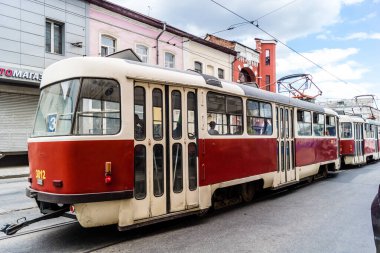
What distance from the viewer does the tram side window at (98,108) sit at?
5.62 metres

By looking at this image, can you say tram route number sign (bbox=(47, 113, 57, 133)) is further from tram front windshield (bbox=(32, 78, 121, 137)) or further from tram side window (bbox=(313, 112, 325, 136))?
tram side window (bbox=(313, 112, 325, 136))

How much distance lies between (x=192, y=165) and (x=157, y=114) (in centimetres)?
121

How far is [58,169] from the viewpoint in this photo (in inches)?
215

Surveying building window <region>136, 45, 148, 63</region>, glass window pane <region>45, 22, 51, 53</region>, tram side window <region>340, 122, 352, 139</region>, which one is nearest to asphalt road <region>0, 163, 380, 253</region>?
glass window pane <region>45, 22, 51, 53</region>

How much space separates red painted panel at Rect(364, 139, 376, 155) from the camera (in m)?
21.6

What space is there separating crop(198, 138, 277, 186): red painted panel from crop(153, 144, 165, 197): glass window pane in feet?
3.20

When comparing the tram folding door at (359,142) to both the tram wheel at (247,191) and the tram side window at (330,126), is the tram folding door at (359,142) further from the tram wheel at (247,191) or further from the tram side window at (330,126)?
the tram wheel at (247,191)

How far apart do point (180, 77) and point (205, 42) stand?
65.0ft

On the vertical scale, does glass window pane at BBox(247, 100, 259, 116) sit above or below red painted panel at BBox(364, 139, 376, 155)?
above

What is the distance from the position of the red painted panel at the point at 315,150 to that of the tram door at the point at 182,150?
5354 millimetres

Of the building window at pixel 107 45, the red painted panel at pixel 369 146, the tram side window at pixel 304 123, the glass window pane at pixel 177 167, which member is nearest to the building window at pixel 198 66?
the building window at pixel 107 45

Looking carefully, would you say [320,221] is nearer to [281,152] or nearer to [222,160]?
[222,160]

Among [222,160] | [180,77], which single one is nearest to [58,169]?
[180,77]

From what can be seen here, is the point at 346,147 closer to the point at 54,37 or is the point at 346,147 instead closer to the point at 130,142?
the point at 54,37
